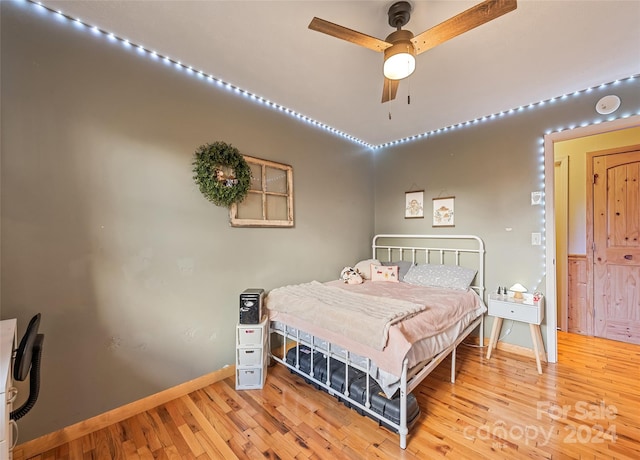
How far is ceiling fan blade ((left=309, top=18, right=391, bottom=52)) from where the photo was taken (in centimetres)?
128

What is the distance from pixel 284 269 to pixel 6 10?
8.39 feet

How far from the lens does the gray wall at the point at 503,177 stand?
260 cm

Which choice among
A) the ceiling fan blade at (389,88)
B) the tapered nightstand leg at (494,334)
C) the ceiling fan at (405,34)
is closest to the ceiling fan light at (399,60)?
the ceiling fan at (405,34)

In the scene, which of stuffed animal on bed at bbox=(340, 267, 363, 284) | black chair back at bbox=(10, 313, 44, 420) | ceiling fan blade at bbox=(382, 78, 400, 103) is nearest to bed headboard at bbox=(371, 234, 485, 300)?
stuffed animal on bed at bbox=(340, 267, 363, 284)

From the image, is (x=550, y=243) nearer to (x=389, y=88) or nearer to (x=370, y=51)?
(x=389, y=88)

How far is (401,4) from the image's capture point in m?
1.47

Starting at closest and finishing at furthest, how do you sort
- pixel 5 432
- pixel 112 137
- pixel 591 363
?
1. pixel 5 432
2. pixel 112 137
3. pixel 591 363

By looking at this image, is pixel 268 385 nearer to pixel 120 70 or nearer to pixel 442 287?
pixel 442 287

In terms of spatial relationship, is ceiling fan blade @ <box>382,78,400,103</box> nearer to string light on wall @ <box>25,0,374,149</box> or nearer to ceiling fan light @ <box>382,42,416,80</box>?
ceiling fan light @ <box>382,42,416,80</box>

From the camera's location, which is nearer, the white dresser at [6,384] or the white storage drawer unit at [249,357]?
the white dresser at [6,384]

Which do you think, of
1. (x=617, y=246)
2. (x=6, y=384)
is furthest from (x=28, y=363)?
(x=617, y=246)

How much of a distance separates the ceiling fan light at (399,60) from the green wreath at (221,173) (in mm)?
1432

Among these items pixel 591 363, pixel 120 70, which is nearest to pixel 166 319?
pixel 120 70

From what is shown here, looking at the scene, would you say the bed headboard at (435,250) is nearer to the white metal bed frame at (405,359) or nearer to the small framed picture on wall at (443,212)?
the white metal bed frame at (405,359)
